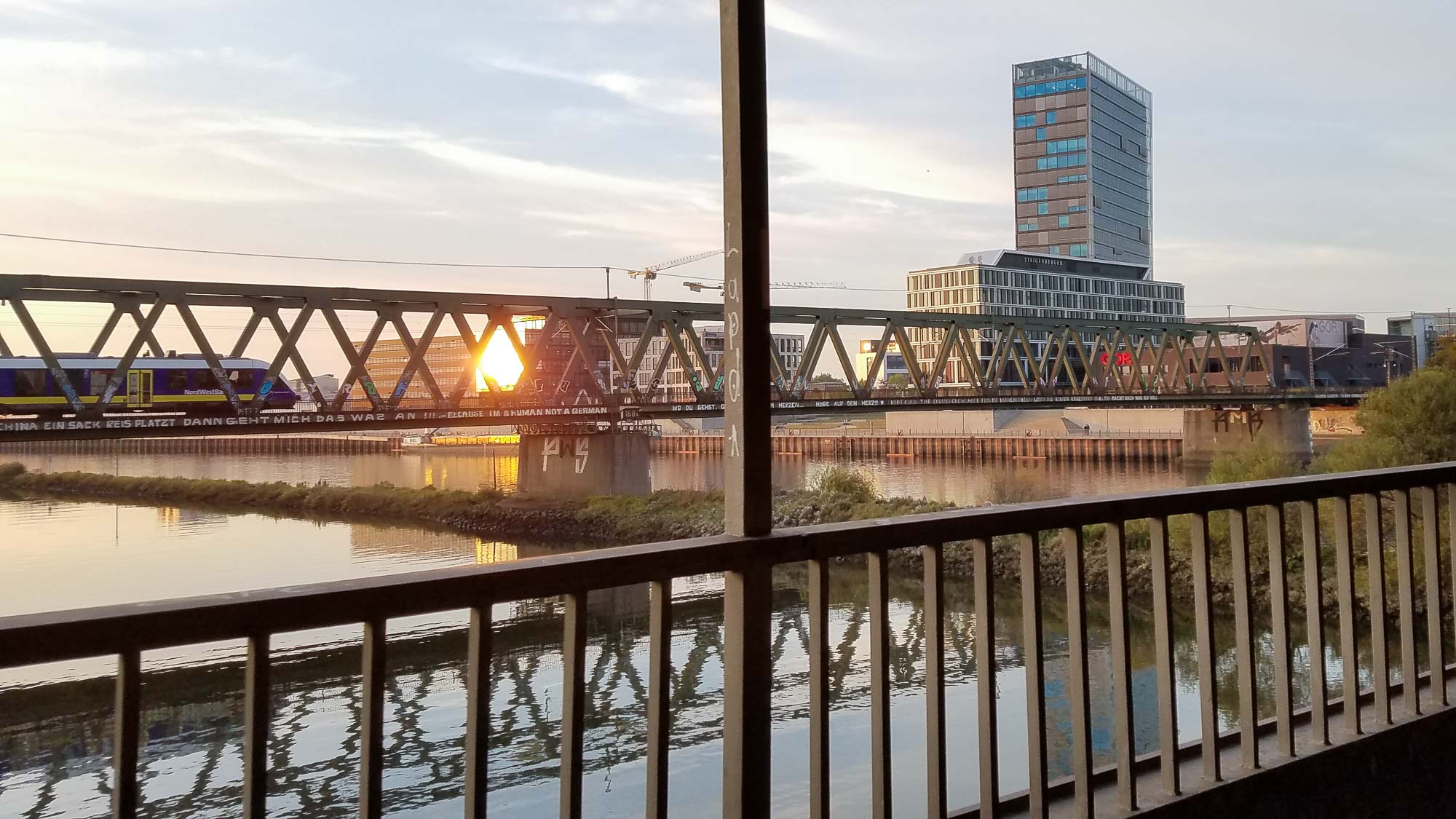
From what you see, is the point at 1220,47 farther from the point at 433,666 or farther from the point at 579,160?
the point at 433,666

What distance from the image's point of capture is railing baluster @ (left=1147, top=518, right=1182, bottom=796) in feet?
8.18

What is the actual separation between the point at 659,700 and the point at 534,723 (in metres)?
11.1

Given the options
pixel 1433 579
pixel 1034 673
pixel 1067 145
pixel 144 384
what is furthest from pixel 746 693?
pixel 144 384

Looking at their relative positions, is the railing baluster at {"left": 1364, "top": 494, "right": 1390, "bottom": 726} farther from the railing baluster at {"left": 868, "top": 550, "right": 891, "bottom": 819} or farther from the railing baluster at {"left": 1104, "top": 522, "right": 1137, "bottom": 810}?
the railing baluster at {"left": 868, "top": 550, "right": 891, "bottom": 819}

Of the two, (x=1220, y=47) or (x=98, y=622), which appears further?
(x=1220, y=47)

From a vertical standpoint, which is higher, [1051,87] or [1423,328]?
[1423,328]

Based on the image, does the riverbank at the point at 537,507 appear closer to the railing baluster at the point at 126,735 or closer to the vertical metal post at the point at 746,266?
the vertical metal post at the point at 746,266

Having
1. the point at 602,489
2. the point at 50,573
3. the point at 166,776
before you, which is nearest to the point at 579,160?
the point at 166,776

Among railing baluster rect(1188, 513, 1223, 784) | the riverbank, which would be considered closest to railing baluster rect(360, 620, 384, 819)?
railing baluster rect(1188, 513, 1223, 784)

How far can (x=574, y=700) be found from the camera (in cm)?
168

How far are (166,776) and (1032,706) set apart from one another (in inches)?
440

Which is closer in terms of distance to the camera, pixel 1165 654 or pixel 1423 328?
pixel 1165 654

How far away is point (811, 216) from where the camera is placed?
5.82 meters

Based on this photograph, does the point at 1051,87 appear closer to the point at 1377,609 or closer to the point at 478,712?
the point at 1377,609
